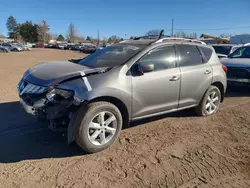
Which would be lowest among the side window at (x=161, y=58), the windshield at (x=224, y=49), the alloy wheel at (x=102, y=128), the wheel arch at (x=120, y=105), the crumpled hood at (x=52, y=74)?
the alloy wheel at (x=102, y=128)

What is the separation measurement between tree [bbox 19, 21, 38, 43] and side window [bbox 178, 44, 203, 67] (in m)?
94.6

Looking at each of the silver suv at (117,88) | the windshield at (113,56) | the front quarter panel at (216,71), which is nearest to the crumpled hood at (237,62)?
the front quarter panel at (216,71)

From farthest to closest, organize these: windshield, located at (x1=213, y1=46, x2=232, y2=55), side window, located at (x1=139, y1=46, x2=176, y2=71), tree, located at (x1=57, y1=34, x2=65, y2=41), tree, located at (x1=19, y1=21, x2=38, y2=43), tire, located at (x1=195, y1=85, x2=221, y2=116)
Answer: tree, located at (x1=57, y1=34, x2=65, y2=41)
tree, located at (x1=19, y1=21, x2=38, y2=43)
windshield, located at (x1=213, y1=46, x2=232, y2=55)
tire, located at (x1=195, y1=85, x2=221, y2=116)
side window, located at (x1=139, y1=46, x2=176, y2=71)

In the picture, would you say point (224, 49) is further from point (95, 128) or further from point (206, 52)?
point (95, 128)

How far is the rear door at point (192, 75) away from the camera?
4496 mm

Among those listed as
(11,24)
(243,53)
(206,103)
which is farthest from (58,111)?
(11,24)

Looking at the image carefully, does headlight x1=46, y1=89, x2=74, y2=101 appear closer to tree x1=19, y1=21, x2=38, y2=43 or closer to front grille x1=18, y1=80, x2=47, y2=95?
front grille x1=18, y1=80, x2=47, y2=95

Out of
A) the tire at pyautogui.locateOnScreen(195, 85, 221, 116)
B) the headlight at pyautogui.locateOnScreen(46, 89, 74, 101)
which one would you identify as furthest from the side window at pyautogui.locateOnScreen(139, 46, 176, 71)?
the headlight at pyautogui.locateOnScreen(46, 89, 74, 101)

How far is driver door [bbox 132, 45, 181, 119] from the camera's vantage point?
3.86m

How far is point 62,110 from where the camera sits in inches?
127

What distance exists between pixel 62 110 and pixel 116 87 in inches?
35.3

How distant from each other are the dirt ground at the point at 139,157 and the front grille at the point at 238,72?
10.3 ft

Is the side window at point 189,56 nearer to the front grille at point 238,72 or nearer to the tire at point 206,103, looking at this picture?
the tire at point 206,103

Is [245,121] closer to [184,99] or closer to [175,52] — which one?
[184,99]
